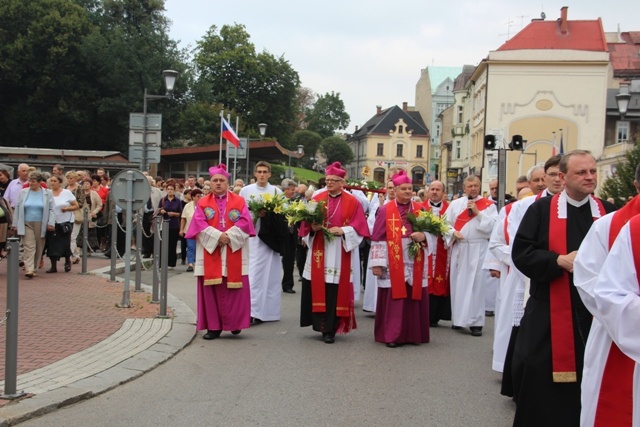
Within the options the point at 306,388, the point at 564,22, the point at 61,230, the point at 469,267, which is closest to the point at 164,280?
the point at 306,388

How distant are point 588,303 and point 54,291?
9591 mm

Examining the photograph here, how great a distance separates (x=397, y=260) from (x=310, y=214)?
1217 millimetres

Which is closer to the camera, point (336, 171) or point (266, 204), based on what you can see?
point (336, 171)

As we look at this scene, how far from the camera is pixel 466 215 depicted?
412 inches

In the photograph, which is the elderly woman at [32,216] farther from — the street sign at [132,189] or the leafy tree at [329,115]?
the leafy tree at [329,115]

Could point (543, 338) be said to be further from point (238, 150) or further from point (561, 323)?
point (238, 150)

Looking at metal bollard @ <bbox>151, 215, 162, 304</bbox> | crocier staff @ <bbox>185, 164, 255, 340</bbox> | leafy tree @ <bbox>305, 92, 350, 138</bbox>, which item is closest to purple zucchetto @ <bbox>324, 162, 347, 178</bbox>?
crocier staff @ <bbox>185, 164, 255, 340</bbox>

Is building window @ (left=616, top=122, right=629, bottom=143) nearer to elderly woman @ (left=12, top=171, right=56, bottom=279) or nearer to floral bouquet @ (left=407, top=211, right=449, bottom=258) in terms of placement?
elderly woman @ (left=12, top=171, right=56, bottom=279)

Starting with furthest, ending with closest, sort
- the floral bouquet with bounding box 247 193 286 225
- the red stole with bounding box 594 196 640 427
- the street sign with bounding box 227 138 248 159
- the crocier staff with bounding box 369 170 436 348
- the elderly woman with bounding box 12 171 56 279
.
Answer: the street sign with bounding box 227 138 248 159
the elderly woman with bounding box 12 171 56 279
the floral bouquet with bounding box 247 193 286 225
the crocier staff with bounding box 369 170 436 348
the red stole with bounding box 594 196 640 427

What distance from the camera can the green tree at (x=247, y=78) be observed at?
6550 cm

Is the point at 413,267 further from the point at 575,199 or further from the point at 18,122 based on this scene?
the point at 18,122

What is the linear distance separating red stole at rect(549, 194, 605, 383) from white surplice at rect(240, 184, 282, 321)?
20.1 ft

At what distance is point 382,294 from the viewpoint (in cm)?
904

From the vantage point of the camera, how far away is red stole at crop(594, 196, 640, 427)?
352cm
